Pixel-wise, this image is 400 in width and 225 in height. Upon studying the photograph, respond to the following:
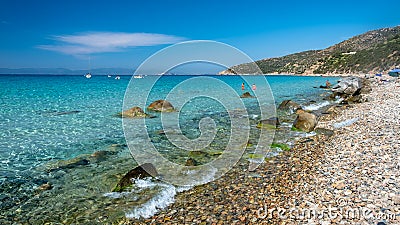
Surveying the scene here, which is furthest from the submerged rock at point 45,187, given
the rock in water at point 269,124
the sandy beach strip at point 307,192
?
the rock in water at point 269,124

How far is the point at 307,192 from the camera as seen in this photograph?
649 cm

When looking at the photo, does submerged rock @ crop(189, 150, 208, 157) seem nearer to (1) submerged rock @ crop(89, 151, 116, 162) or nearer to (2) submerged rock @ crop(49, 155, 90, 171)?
(1) submerged rock @ crop(89, 151, 116, 162)

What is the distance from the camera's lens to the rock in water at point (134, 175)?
7680 millimetres

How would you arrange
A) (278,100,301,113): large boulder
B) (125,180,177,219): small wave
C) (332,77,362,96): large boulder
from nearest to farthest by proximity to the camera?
(125,180,177,219): small wave < (278,100,301,113): large boulder < (332,77,362,96): large boulder

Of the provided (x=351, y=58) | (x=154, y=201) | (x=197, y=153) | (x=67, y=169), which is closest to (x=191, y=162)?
(x=197, y=153)

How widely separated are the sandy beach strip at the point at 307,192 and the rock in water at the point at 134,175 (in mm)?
1600

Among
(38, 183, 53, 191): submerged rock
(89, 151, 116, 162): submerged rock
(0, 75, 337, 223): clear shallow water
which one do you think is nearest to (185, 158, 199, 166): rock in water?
(0, 75, 337, 223): clear shallow water

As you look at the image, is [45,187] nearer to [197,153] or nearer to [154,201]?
[154,201]

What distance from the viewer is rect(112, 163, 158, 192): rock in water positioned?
768 centimetres

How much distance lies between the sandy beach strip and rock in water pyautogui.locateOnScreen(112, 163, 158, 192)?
1600 mm

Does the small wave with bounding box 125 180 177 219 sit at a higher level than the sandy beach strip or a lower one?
lower

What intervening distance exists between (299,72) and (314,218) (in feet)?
506

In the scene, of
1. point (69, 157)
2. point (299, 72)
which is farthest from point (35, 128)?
point (299, 72)

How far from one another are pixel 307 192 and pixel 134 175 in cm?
463
